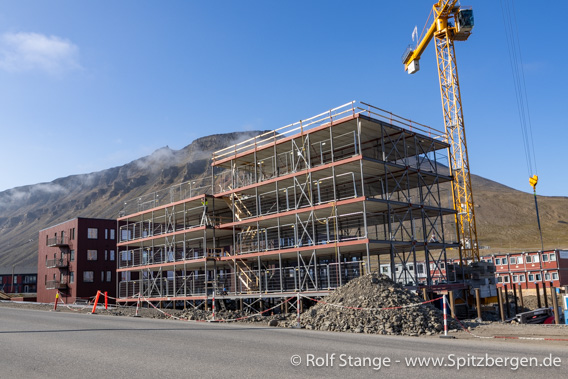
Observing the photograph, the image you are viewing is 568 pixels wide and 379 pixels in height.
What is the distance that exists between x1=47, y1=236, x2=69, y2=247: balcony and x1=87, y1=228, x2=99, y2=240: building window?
3.20m

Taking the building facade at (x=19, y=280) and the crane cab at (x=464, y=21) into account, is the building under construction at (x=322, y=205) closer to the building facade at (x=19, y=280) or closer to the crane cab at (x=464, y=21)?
the crane cab at (x=464, y=21)

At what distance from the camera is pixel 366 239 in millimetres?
25781

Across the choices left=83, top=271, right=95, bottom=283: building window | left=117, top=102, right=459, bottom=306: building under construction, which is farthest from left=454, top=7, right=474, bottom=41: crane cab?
left=83, top=271, right=95, bottom=283: building window

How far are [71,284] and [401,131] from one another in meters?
47.8

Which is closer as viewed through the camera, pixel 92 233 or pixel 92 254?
pixel 92 254

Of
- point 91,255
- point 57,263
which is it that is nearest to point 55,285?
point 57,263

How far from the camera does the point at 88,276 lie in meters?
60.9

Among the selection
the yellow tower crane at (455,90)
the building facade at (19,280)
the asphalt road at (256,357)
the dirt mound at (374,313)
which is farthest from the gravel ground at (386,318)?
the building facade at (19,280)

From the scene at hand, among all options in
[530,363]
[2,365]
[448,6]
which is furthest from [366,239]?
[448,6]

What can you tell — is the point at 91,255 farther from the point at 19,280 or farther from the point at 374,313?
the point at 19,280

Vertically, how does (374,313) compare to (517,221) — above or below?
below

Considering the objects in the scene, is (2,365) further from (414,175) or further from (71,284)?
(71,284)

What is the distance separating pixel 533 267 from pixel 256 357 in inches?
2257

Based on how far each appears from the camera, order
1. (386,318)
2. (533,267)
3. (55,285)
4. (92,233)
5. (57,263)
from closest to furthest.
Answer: (386,318) → (533,267) → (92,233) → (55,285) → (57,263)
